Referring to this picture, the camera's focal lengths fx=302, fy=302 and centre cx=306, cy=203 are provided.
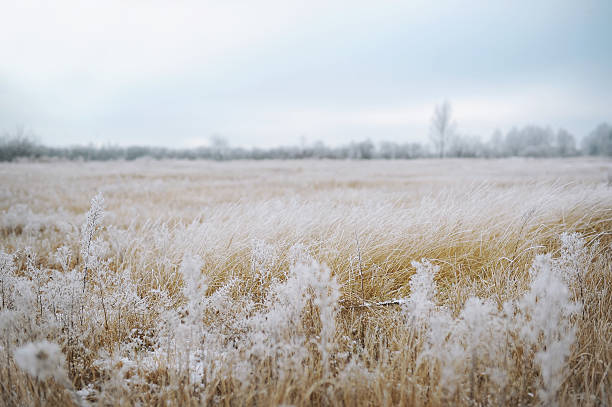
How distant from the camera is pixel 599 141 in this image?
4788 cm

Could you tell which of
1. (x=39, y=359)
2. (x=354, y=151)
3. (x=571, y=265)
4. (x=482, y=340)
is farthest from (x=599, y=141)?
(x=39, y=359)

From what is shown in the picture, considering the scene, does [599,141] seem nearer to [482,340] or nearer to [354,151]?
[354,151]

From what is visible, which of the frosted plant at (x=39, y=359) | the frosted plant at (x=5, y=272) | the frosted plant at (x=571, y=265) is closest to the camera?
the frosted plant at (x=39, y=359)

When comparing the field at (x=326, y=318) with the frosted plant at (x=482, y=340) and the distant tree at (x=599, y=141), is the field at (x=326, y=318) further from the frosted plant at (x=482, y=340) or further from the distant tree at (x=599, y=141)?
the distant tree at (x=599, y=141)

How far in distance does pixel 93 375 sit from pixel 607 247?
430 cm

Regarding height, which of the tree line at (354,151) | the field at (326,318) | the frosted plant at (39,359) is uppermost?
the tree line at (354,151)

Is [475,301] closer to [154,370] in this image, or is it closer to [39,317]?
[154,370]

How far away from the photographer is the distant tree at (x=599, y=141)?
145ft

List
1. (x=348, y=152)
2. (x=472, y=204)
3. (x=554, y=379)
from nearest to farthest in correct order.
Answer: (x=554, y=379)
(x=472, y=204)
(x=348, y=152)

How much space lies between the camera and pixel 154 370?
1.58 meters

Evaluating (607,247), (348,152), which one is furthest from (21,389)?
(348,152)

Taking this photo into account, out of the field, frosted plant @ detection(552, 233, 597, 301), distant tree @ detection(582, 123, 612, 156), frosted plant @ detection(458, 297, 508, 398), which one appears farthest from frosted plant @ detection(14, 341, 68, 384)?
distant tree @ detection(582, 123, 612, 156)

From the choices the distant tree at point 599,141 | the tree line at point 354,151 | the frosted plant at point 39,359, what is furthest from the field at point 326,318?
the distant tree at point 599,141

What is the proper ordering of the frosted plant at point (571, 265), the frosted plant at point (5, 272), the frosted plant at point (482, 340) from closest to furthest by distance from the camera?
1. the frosted plant at point (482, 340)
2. the frosted plant at point (5, 272)
3. the frosted plant at point (571, 265)
